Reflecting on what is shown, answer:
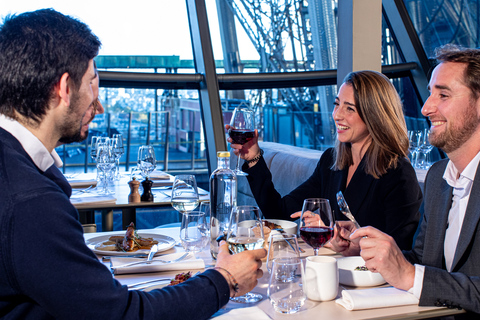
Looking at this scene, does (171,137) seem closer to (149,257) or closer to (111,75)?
(111,75)

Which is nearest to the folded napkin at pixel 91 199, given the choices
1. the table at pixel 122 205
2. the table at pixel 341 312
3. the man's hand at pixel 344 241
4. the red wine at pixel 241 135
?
→ the table at pixel 122 205

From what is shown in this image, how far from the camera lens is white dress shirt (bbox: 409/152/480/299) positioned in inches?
61.7

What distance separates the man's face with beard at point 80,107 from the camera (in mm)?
1093

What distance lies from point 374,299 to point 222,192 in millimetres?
778

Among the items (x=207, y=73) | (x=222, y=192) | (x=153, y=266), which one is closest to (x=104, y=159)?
(x=207, y=73)

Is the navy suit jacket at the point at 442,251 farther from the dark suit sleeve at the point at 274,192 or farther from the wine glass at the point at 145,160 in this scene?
the wine glass at the point at 145,160

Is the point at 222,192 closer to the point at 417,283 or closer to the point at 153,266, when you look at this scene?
the point at 153,266

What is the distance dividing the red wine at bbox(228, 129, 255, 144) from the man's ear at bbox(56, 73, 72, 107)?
1.15 m

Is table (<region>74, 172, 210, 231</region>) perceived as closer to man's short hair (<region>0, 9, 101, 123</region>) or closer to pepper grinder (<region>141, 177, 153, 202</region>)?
pepper grinder (<region>141, 177, 153, 202</region>)

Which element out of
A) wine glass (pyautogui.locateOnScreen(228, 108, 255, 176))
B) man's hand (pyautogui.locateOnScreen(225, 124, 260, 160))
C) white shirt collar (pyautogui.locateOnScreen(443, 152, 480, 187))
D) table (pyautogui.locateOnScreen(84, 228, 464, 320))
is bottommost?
table (pyautogui.locateOnScreen(84, 228, 464, 320))

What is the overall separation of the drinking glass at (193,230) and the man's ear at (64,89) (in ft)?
2.13

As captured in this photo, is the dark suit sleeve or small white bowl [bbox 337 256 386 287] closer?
small white bowl [bbox 337 256 386 287]

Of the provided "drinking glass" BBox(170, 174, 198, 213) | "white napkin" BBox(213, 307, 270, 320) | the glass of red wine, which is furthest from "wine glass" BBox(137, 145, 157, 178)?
"white napkin" BBox(213, 307, 270, 320)

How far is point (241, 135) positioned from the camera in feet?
7.16
